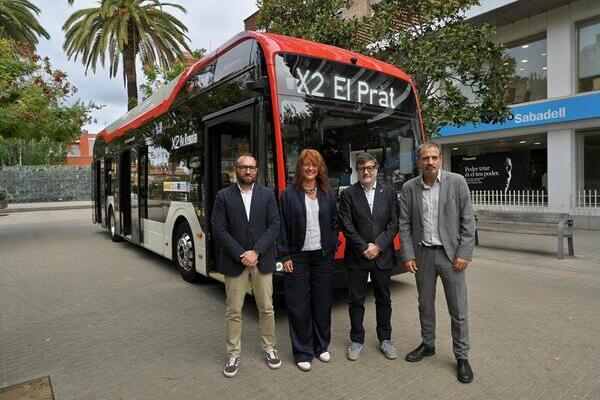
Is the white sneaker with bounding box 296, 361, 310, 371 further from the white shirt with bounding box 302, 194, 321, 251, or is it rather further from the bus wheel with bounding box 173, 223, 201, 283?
the bus wheel with bounding box 173, 223, 201, 283

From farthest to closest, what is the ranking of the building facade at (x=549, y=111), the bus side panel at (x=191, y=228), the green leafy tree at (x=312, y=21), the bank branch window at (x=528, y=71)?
the bank branch window at (x=528, y=71), the building facade at (x=549, y=111), the green leafy tree at (x=312, y=21), the bus side panel at (x=191, y=228)

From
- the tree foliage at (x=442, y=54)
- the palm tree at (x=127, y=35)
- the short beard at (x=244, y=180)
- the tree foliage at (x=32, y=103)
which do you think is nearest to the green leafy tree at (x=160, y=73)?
the palm tree at (x=127, y=35)

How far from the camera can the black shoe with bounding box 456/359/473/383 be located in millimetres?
3420

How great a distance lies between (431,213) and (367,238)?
1.98 ft

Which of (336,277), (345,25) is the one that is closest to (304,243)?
(336,277)

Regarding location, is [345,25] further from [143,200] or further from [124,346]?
[124,346]

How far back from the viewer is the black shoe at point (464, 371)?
11.2ft

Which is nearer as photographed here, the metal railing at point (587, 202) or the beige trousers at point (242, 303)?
the beige trousers at point (242, 303)

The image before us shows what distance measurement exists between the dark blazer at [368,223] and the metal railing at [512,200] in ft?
38.9

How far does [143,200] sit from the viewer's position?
8.80 metres

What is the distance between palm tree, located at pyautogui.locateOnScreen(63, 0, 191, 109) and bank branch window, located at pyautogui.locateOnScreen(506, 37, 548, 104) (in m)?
14.7

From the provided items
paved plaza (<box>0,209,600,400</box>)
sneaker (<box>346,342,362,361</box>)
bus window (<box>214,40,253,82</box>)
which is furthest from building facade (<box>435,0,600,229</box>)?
sneaker (<box>346,342,362,361</box>)

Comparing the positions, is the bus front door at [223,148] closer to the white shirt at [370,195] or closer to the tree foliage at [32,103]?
the white shirt at [370,195]

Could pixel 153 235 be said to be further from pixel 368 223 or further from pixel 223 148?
pixel 368 223
